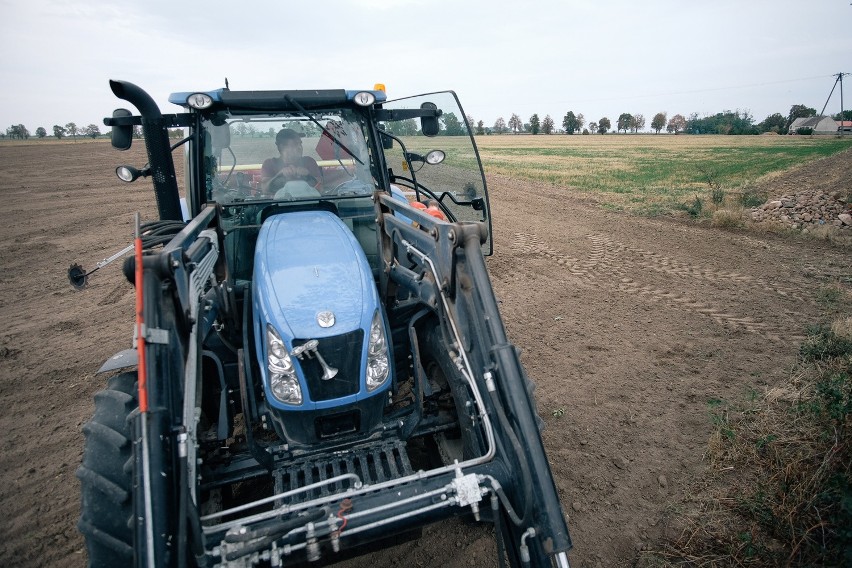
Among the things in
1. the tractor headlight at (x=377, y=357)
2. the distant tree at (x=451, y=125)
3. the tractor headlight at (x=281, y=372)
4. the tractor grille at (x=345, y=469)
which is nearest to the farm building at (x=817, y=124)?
the distant tree at (x=451, y=125)

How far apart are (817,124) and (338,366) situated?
96.3 meters

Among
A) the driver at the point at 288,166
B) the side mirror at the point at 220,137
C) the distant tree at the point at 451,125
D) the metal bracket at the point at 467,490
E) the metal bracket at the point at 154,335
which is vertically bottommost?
the metal bracket at the point at 467,490

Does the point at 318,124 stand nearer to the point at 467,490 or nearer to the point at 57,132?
the point at 467,490

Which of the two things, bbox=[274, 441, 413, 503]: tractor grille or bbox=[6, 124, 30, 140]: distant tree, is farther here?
bbox=[6, 124, 30, 140]: distant tree

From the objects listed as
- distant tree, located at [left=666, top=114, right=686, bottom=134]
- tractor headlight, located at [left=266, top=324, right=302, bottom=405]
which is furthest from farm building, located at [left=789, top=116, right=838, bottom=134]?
tractor headlight, located at [left=266, top=324, right=302, bottom=405]

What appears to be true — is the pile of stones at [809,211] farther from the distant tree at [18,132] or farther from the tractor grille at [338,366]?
the distant tree at [18,132]

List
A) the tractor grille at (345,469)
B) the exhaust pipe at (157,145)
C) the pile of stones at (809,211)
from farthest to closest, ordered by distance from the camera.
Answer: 1. the pile of stones at (809,211)
2. the exhaust pipe at (157,145)
3. the tractor grille at (345,469)

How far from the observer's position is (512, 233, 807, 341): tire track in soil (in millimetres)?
5792

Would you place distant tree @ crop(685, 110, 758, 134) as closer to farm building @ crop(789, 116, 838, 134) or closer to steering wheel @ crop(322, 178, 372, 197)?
farm building @ crop(789, 116, 838, 134)

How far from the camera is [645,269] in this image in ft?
25.0

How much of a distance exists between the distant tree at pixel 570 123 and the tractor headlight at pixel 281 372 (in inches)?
3941

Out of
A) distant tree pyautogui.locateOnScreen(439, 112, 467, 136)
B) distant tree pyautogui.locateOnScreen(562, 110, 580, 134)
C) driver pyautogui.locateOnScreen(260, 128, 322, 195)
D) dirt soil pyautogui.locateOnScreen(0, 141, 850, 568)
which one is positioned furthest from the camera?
distant tree pyautogui.locateOnScreen(562, 110, 580, 134)

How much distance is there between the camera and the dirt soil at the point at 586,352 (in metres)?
3.03

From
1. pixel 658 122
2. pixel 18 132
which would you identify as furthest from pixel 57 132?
pixel 658 122
